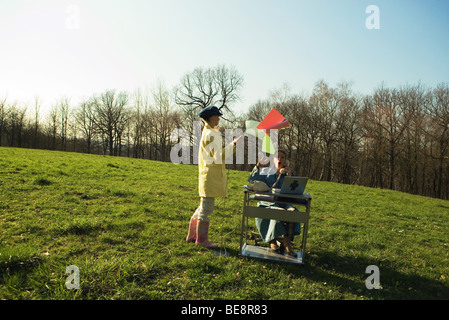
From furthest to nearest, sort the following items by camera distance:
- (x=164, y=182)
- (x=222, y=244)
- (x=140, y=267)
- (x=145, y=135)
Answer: (x=145, y=135)
(x=164, y=182)
(x=222, y=244)
(x=140, y=267)

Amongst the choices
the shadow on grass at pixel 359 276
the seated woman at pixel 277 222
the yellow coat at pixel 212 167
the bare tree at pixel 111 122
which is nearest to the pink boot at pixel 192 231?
the shadow on grass at pixel 359 276

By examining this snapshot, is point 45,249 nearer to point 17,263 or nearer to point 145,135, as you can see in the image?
point 17,263

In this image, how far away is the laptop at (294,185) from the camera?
4.29 meters

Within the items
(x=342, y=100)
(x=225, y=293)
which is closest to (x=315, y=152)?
(x=342, y=100)

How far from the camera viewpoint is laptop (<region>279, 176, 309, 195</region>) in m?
4.29

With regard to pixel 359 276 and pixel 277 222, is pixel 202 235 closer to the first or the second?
pixel 277 222

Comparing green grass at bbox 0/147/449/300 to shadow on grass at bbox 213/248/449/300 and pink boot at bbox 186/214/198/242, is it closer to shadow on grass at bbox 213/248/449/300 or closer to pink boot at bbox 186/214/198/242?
shadow on grass at bbox 213/248/449/300

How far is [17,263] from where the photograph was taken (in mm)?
3697

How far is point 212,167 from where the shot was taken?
15.6ft

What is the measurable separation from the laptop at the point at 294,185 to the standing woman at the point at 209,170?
1.08 m

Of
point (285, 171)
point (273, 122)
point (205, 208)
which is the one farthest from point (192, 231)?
point (273, 122)

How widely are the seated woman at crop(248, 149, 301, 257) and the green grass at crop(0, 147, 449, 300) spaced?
0.57 meters
